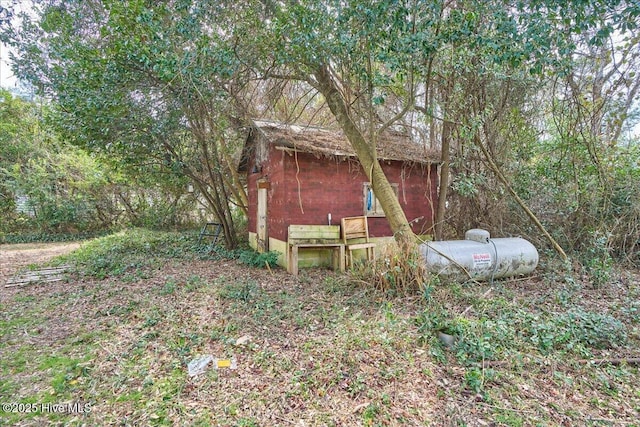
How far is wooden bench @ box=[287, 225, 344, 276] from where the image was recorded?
22.4 ft

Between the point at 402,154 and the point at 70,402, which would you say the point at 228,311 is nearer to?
the point at 70,402

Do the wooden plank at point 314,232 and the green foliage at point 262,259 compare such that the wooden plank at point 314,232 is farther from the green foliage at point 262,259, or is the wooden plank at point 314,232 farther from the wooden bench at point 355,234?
Answer: the green foliage at point 262,259

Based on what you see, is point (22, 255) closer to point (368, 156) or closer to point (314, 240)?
point (314, 240)

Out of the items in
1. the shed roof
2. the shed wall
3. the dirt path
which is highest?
the shed roof

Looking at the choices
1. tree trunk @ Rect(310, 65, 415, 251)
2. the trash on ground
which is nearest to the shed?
tree trunk @ Rect(310, 65, 415, 251)

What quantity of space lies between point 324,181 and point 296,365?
5.02m

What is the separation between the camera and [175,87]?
583cm

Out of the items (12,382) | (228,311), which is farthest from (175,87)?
(12,382)

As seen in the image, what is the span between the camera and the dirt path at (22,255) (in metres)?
7.11

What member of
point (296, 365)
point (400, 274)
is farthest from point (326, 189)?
point (296, 365)

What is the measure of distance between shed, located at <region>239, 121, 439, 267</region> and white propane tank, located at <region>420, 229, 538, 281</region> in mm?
1472

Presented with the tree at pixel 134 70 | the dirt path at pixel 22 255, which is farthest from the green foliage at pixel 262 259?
the dirt path at pixel 22 255

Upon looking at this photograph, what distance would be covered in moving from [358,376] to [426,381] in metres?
0.62

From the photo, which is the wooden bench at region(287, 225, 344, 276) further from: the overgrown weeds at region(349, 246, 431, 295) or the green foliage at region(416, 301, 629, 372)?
the green foliage at region(416, 301, 629, 372)
